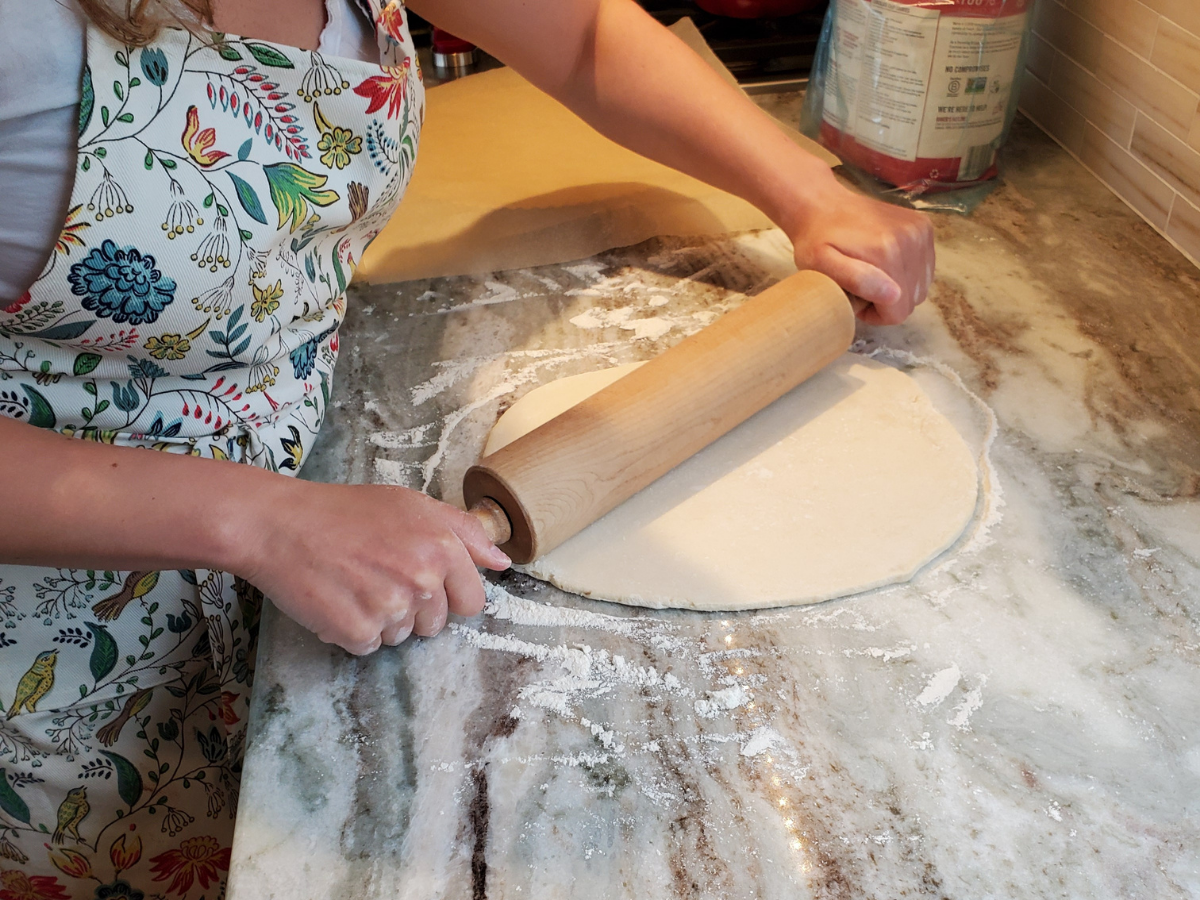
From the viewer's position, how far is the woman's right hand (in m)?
0.71

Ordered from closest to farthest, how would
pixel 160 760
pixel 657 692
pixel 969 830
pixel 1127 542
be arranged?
pixel 969 830 → pixel 657 692 → pixel 1127 542 → pixel 160 760

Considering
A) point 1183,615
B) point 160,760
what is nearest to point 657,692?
point 1183,615

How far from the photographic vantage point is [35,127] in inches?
26.0

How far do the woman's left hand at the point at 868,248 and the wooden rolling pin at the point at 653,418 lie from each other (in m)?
0.04

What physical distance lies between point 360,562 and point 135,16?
407 millimetres

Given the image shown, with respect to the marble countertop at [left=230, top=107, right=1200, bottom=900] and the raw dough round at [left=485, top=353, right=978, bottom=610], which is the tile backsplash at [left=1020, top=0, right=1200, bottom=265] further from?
the raw dough round at [left=485, top=353, right=978, bottom=610]

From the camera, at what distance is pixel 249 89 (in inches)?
29.4

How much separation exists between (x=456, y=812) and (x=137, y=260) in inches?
17.9

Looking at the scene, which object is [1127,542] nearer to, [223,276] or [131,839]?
[223,276]

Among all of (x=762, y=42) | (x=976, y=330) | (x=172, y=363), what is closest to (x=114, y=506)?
(x=172, y=363)

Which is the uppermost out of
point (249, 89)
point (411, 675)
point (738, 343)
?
point (249, 89)

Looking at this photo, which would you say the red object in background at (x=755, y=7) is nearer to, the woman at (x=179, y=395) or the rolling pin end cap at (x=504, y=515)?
the woman at (x=179, y=395)

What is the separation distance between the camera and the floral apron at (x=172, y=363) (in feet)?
2.29

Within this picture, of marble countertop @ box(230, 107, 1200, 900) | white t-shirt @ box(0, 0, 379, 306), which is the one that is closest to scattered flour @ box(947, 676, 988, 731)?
marble countertop @ box(230, 107, 1200, 900)
